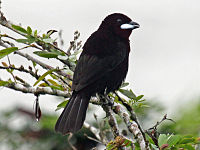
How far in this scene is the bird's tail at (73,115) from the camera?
2.68 meters

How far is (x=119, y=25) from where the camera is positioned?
344 centimetres

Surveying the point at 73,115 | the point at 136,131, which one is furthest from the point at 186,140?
the point at 73,115

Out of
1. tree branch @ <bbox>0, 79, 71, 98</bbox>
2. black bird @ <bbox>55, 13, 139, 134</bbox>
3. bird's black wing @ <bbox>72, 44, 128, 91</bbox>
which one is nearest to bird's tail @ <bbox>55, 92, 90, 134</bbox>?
black bird @ <bbox>55, 13, 139, 134</bbox>

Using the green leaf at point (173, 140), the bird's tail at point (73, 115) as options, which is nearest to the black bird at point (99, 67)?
the bird's tail at point (73, 115)

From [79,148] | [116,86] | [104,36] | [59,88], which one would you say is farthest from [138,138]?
[79,148]

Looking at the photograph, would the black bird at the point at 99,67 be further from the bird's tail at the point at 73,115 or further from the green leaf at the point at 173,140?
the green leaf at the point at 173,140

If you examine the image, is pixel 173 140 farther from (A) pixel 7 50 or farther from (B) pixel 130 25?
(B) pixel 130 25

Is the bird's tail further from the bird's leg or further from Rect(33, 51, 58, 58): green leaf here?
Rect(33, 51, 58, 58): green leaf

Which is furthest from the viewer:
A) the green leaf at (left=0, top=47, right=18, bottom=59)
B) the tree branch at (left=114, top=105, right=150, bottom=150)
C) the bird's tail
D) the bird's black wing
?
the bird's black wing

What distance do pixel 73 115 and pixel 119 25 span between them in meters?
0.98

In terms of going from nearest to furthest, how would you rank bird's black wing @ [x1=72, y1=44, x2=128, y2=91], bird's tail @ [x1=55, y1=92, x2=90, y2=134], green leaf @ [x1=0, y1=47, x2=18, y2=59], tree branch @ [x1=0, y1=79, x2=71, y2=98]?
green leaf @ [x1=0, y1=47, x2=18, y2=59]
tree branch @ [x1=0, y1=79, x2=71, y2=98]
bird's tail @ [x1=55, y1=92, x2=90, y2=134]
bird's black wing @ [x1=72, y1=44, x2=128, y2=91]

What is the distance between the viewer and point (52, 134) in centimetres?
462

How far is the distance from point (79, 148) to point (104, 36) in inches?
62.1

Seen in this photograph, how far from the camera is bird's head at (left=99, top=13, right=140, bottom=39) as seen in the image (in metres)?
3.39
